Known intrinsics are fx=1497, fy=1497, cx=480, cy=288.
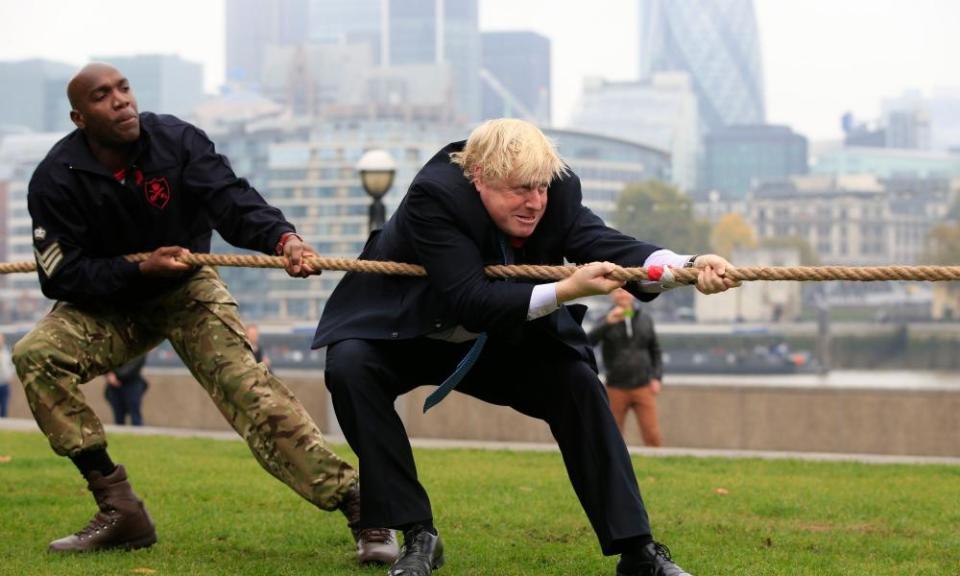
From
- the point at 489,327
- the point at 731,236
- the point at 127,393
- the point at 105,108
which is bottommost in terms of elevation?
the point at 731,236

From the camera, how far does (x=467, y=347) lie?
16.8 feet

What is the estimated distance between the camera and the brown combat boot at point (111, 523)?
557cm

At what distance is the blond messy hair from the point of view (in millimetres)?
4742

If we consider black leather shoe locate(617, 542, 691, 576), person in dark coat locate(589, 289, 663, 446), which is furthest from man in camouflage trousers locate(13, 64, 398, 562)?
person in dark coat locate(589, 289, 663, 446)

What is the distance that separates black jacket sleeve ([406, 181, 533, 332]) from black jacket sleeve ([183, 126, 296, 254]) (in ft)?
2.41

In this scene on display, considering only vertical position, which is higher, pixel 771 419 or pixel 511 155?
pixel 511 155

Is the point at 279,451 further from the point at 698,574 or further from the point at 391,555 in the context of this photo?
the point at 698,574

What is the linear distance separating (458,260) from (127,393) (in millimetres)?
12454

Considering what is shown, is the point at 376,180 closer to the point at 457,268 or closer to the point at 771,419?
the point at 771,419

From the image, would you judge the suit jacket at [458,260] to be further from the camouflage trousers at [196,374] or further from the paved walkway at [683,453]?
the paved walkway at [683,453]

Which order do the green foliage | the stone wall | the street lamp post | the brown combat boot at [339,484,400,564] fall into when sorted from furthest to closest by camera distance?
the green foliage
the street lamp post
the stone wall
the brown combat boot at [339,484,400,564]

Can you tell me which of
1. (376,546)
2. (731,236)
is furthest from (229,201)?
(731,236)

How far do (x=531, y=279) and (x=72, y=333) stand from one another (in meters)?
1.74

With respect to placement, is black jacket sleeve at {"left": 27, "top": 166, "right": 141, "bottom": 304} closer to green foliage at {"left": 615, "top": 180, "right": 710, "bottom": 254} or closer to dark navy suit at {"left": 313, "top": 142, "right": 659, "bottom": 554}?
dark navy suit at {"left": 313, "top": 142, "right": 659, "bottom": 554}
